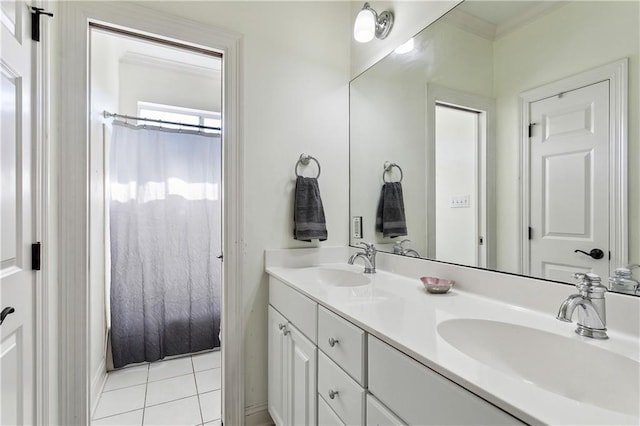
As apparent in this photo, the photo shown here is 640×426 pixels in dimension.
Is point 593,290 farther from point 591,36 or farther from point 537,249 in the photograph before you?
→ point 591,36

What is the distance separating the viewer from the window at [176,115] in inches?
100

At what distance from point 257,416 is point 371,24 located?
7.26 feet

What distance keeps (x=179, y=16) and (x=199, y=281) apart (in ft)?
6.07

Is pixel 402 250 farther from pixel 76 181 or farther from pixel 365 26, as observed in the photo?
pixel 76 181

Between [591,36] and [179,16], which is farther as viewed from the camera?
[179,16]

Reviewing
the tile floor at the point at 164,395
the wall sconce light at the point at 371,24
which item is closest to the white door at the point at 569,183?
the wall sconce light at the point at 371,24

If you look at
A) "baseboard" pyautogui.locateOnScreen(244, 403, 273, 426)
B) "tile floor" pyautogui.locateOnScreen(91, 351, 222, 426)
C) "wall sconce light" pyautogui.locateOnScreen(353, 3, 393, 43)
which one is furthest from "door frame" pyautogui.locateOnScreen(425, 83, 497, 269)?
"tile floor" pyautogui.locateOnScreen(91, 351, 222, 426)

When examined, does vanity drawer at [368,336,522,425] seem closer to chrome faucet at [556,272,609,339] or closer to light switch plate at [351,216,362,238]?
chrome faucet at [556,272,609,339]

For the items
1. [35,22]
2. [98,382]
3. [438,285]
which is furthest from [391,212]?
[98,382]

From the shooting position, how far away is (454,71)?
1.26 meters

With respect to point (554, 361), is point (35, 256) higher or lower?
higher

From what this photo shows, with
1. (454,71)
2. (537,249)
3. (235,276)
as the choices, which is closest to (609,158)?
(537,249)

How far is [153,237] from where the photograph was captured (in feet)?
7.53

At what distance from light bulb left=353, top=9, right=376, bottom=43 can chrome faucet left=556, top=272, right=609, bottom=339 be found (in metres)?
1.50
